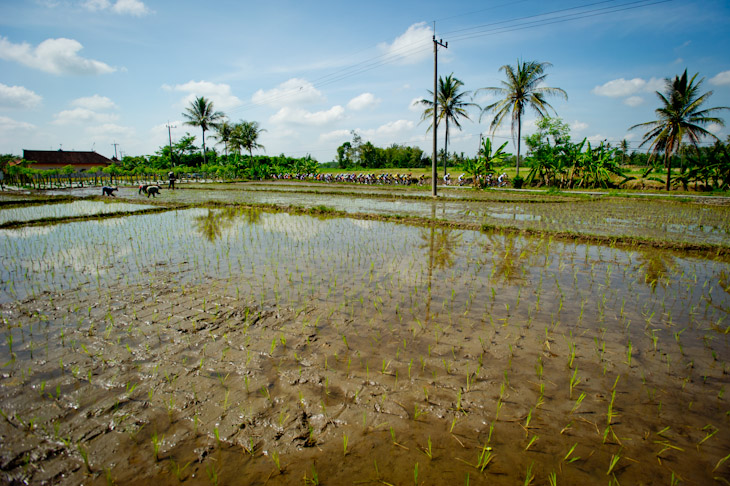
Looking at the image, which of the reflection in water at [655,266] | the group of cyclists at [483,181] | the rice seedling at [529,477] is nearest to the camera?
the rice seedling at [529,477]

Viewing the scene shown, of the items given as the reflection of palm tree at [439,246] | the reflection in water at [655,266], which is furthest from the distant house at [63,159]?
the reflection in water at [655,266]

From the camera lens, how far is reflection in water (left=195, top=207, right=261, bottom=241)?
914 cm

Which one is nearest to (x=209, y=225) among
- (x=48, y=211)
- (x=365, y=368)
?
(x=48, y=211)

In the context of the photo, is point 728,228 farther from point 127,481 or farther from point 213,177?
point 213,177

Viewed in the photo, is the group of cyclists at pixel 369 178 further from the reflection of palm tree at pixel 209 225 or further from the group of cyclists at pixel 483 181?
the reflection of palm tree at pixel 209 225

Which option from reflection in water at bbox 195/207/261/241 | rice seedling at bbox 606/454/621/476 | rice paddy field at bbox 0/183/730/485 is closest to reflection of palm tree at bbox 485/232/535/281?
rice paddy field at bbox 0/183/730/485

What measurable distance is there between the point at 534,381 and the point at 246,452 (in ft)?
7.37

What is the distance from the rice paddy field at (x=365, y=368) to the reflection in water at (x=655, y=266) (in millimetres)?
49

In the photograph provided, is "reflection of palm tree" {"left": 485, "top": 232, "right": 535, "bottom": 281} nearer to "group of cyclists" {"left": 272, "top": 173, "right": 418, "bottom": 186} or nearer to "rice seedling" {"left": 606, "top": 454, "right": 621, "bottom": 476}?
"rice seedling" {"left": 606, "top": 454, "right": 621, "bottom": 476}

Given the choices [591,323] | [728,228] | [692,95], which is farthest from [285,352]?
[692,95]

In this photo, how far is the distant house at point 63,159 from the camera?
149 ft

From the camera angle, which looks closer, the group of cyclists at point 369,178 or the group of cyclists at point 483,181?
the group of cyclists at point 483,181

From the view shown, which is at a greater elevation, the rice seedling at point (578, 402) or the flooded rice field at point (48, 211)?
the flooded rice field at point (48, 211)

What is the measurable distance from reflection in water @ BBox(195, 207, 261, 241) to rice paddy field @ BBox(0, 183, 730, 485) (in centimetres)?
246
